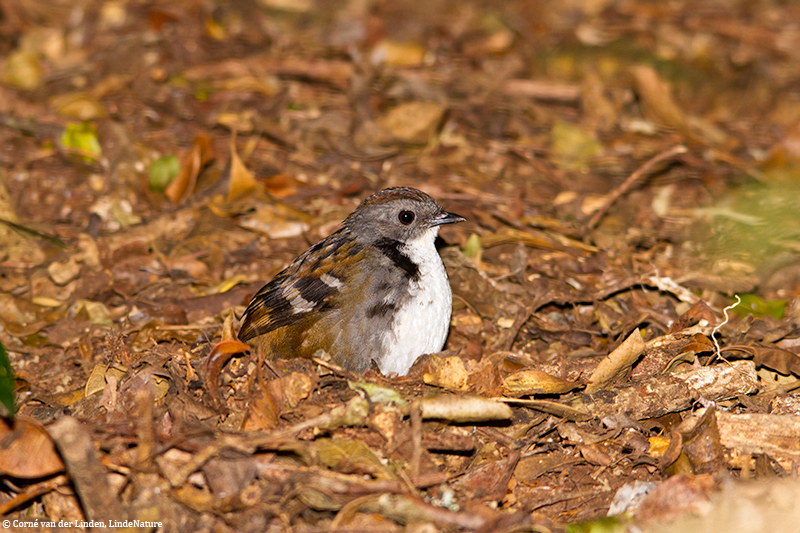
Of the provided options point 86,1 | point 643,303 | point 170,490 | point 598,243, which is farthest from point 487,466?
point 86,1

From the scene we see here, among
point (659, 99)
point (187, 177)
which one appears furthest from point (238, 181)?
point (659, 99)

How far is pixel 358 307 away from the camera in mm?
4391

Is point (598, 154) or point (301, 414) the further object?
point (598, 154)

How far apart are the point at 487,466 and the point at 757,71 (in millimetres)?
6393

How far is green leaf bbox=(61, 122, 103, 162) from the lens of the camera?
6.63 meters

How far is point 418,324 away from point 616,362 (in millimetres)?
1105

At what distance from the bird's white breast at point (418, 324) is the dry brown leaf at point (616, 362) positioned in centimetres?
92

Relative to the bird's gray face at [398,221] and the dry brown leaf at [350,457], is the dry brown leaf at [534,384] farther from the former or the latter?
the bird's gray face at [398,221]

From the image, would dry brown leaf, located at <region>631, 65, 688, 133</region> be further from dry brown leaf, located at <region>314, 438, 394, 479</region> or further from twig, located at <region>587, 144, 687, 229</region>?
dry brown leaf, located at <region>314, 438, 394, 479</region>

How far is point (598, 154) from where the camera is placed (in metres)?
7.24

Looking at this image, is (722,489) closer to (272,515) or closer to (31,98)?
(272,515)

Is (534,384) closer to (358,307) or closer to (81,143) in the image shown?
(358,307)

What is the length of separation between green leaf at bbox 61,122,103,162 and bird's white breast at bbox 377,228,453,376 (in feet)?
11.9

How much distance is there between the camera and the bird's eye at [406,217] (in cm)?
495
